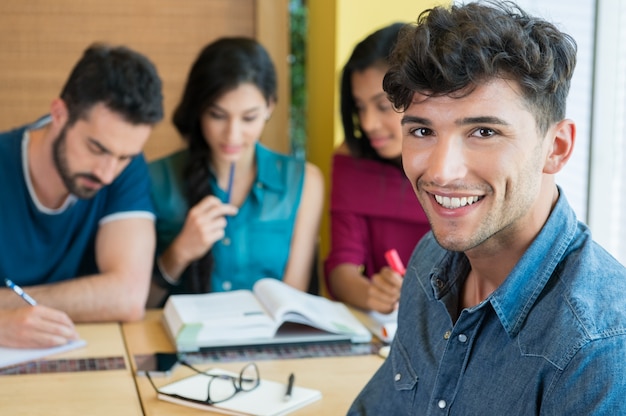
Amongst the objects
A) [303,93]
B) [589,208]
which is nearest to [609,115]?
[589,208]

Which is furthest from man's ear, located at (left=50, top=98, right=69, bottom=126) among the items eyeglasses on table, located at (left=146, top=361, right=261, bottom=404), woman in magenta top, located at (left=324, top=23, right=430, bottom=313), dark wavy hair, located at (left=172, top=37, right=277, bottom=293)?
eyeglasses on table, located at (left=146, top=361, right=261, bottom=404)

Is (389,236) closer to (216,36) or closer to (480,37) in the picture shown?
(216,36)

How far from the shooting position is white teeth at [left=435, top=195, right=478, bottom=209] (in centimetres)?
129

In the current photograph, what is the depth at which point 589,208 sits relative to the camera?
302cm

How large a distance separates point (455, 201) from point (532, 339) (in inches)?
8.5

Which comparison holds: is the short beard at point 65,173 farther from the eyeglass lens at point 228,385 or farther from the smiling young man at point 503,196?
the smiling young man at point 503,196

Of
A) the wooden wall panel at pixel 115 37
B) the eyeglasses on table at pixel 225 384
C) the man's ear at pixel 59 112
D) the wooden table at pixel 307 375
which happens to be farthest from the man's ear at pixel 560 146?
the wooden wall panel at pixel 115 37

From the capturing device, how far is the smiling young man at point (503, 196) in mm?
1215

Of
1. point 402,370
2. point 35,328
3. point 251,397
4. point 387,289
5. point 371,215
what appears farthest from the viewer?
point 371,215

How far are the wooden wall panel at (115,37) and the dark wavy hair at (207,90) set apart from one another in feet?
2.24

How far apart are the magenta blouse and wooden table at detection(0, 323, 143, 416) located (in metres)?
0.91

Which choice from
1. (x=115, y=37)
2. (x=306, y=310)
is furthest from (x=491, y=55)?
(x=115, y=37)

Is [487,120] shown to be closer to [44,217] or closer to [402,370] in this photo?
[402,370]

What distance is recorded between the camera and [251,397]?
1.70m
